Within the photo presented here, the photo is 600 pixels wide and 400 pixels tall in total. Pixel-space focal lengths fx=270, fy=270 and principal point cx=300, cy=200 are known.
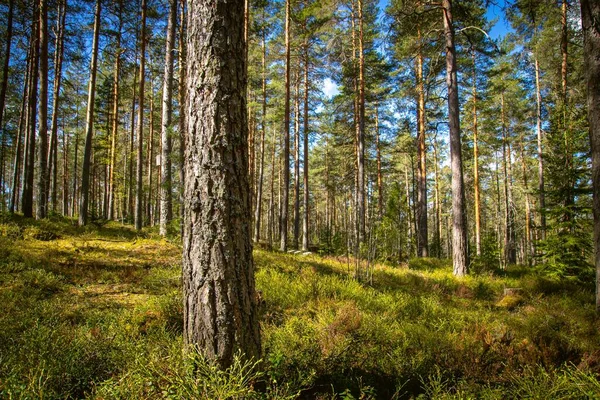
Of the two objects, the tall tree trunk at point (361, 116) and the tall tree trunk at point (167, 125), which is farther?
the tall tree trunk at point (361, 116)

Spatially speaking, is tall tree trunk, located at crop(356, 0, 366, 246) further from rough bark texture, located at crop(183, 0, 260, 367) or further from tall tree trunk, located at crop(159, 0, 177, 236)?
rough bark texture, located at crop(183, 0, 260, 367)

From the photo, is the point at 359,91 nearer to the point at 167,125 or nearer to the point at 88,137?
the point at 167,125

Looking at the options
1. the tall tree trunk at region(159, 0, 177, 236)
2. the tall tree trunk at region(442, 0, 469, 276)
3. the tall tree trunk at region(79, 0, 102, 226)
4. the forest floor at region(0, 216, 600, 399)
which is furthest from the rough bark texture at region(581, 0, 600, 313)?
the tall tree trunk at region(79, 0, 102, 226)

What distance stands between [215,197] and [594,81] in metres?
6.38

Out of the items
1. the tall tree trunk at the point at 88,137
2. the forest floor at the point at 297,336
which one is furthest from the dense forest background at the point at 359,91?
the forest floor at the point at 297,336

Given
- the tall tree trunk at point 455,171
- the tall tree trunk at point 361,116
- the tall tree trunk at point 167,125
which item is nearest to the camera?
the tall tree trunk at point 455,171

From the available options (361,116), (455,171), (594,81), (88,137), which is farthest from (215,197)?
(361,116)

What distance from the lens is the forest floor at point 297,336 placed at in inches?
90.0

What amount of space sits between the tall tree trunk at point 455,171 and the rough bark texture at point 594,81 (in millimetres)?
3935

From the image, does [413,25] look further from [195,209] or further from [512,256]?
[512,256]

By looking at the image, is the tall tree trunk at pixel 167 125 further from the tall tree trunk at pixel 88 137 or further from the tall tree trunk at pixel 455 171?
the tall tree trunk at pixel 455 171

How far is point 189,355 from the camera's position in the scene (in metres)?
2.21

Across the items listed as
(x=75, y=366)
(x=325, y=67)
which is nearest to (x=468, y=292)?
(x=75, y=366)

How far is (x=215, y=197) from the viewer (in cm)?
229
